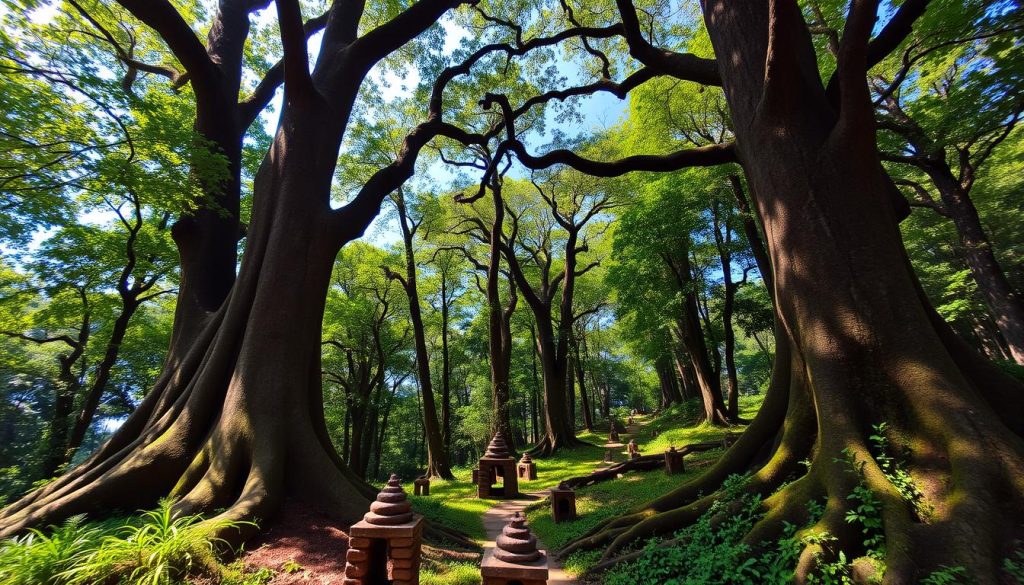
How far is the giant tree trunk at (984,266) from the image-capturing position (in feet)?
32.5

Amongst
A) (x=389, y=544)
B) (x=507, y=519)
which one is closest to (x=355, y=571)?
(x=389, y=544)

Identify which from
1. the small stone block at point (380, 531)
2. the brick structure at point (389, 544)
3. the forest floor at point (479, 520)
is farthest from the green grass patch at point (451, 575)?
the small stone block at point (380, 531)

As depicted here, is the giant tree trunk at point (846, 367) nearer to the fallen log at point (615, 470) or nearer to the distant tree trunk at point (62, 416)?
the fallen log at point (615, 470)

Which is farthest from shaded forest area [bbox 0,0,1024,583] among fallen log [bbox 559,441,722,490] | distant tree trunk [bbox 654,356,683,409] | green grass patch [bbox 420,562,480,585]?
distant tree trunk [bbox 654,356,683,409]

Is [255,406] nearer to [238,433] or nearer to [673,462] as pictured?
[238,433]

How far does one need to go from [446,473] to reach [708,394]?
1008 cm

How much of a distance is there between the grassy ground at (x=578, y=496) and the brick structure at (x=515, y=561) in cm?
199

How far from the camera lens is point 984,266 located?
33.6 ft

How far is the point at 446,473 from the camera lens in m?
14.2

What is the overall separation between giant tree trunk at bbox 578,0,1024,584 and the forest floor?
200cm

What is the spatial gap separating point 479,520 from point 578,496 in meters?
2.43

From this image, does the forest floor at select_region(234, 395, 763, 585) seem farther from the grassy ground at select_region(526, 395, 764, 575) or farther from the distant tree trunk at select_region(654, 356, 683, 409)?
the distant tree trunk at select_region(654, 356, 683, 409)

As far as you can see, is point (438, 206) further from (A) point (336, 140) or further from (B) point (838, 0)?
(B) point (838, 0)

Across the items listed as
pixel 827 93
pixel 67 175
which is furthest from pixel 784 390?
pixel 67 175
